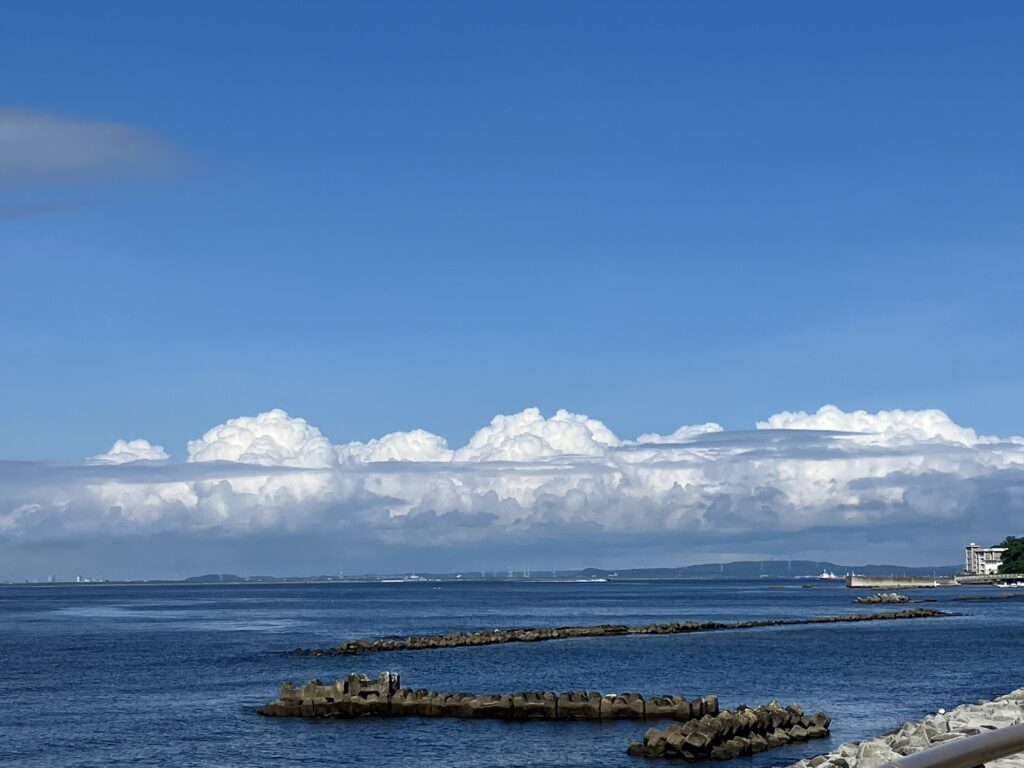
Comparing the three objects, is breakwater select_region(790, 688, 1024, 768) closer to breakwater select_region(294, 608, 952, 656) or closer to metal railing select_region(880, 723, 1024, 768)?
metal railing select_region(880, 723, 1024, 768)

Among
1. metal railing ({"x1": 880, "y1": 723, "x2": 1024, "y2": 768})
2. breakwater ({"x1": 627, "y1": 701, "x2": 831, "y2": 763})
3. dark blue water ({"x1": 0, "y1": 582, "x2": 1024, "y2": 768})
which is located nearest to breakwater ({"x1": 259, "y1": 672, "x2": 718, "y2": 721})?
dark blue water ({"x1": 0, "y1": 582, "x2": 1024, "y2": 768})

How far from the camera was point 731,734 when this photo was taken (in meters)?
37.6

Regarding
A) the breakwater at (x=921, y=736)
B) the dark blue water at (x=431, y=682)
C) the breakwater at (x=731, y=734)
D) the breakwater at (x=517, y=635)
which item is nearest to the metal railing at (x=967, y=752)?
the breakwater at (x=921, y=736)

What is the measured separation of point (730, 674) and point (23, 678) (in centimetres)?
3718

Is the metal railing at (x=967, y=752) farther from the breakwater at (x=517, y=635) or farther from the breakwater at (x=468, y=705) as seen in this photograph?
the breakwater at (x=517, y=635)

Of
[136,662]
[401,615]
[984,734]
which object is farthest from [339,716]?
[401,615]

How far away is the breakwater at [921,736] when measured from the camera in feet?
92.3

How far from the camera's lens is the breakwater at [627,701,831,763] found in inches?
1416

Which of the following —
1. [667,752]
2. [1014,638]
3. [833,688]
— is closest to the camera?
[667,752]

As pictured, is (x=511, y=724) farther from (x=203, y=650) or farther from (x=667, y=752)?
(x=203, y=650)

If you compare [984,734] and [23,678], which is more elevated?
[984,734]

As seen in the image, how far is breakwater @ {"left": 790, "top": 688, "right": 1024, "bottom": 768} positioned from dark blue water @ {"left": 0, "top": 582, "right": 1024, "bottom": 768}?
4.06 m

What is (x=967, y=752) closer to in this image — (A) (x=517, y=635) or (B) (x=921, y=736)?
(B) (x=921, y=736)

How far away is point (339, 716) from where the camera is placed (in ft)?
154
